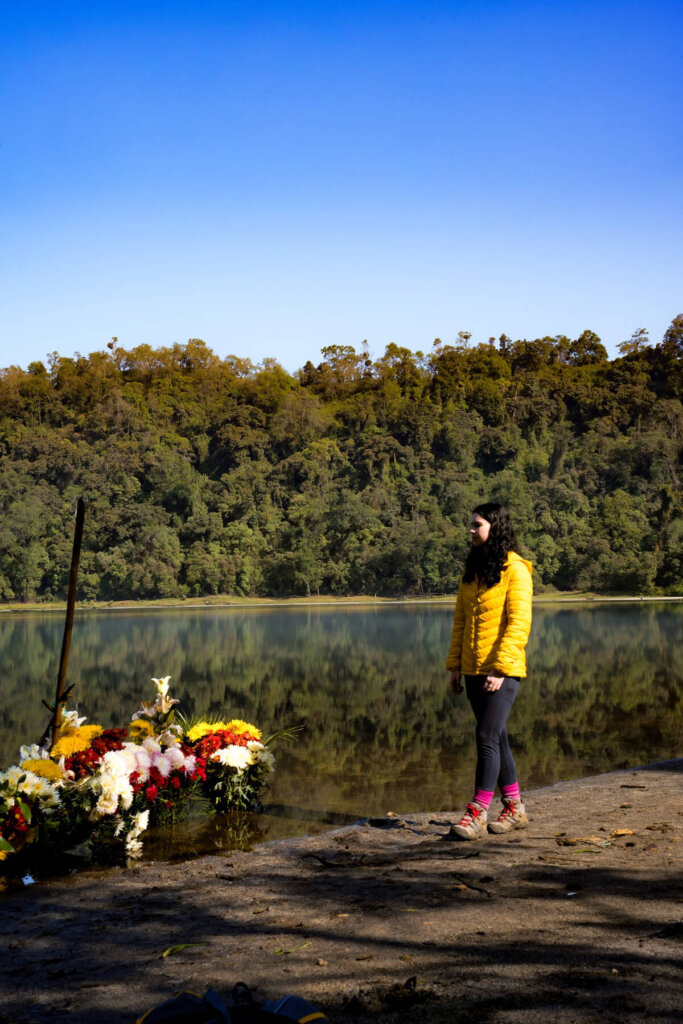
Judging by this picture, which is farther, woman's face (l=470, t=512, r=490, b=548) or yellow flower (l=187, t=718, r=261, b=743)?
yellow flower (l=187, t=718, r=261, b=743)

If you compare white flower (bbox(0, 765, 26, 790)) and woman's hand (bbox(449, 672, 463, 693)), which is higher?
woman's hand (bbox(449, 672, 463, 693))

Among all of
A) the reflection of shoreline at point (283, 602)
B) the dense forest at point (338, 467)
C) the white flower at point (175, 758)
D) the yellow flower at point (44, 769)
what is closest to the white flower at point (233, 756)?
the white flower at point (175, 758)

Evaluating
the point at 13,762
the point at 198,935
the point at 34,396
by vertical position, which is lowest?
the point at 13,762

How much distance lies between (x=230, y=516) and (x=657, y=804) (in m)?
73.9

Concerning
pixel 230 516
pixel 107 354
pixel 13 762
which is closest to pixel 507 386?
pixel 230 516

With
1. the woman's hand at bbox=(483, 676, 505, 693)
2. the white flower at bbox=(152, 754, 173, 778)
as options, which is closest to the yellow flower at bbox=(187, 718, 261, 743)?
the white flower at bbox=(152, 754, 173, 778)

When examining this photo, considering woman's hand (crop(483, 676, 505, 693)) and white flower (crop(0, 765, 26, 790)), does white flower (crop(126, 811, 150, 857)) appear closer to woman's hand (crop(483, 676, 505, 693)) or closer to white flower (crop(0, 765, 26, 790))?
white flower (crop(0, 765, 26, 790))

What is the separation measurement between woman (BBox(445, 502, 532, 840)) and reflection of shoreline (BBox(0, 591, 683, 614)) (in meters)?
55.3

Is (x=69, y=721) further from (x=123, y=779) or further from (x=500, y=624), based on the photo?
(x=500, y=624)

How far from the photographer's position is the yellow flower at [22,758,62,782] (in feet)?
19.0

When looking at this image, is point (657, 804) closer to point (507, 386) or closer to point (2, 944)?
point (2, 944)

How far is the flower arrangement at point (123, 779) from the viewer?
5.59 meters

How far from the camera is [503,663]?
223 inches

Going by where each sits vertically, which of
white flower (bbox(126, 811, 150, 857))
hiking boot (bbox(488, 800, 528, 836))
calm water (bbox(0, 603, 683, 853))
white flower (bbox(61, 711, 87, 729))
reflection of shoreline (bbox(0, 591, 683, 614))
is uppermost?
white flower (bbox(61, 711, 87, 729))
